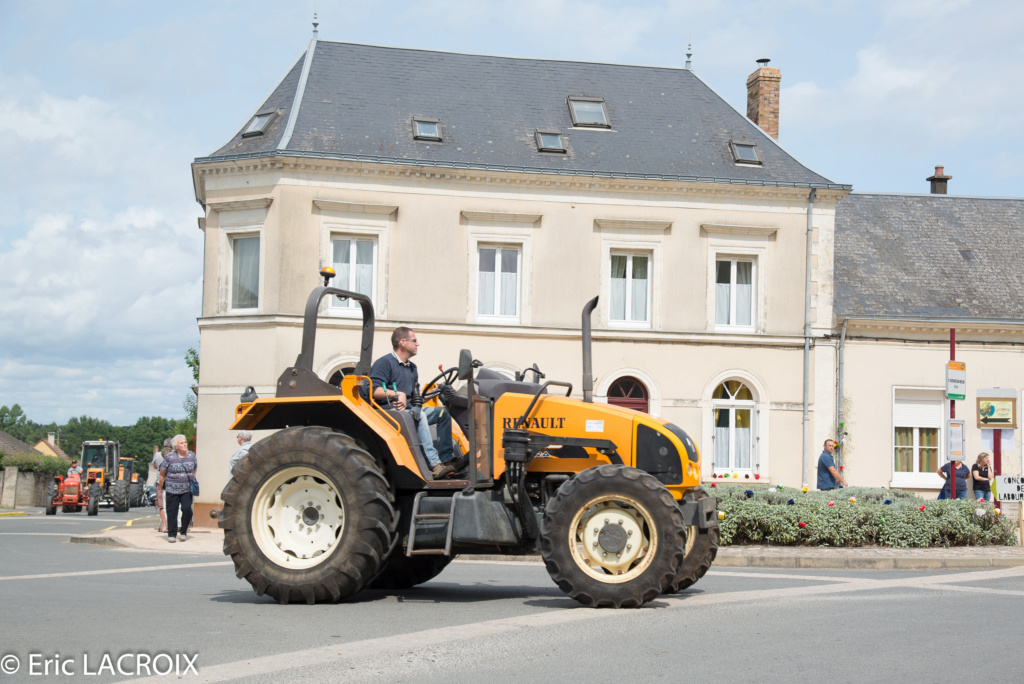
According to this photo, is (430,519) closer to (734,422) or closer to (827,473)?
(827,473)

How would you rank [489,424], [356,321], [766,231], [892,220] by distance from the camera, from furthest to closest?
1. [892,220]
2. [766,231]
3. [356,321]
4. [489,424]

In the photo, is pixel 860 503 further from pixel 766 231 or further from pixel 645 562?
pixel 766 231

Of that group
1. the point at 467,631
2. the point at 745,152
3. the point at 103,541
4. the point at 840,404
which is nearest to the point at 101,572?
the point at 103,541

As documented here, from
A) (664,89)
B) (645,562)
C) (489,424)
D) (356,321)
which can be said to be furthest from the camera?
(664,89)

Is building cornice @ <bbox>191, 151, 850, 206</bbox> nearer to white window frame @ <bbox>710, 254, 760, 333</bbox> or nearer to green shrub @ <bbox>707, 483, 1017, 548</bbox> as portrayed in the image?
white window frame @ <bbox>710, 254, 760, 333</bbox>

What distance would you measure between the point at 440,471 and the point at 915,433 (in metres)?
19.7

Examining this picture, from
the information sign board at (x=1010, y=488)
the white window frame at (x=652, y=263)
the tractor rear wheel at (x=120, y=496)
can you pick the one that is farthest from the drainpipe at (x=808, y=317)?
the tractor rear wheel at (x=120, y=496)

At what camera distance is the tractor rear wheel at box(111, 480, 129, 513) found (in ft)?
111

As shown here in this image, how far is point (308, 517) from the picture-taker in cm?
888

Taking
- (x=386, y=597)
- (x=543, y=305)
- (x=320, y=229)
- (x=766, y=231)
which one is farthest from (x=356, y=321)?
(x=386, y=597)

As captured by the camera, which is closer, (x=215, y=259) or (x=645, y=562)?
(x=645, y=562)

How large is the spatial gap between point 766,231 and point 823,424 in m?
4.50

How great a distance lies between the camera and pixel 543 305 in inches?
957

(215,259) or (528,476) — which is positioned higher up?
(215,259)
